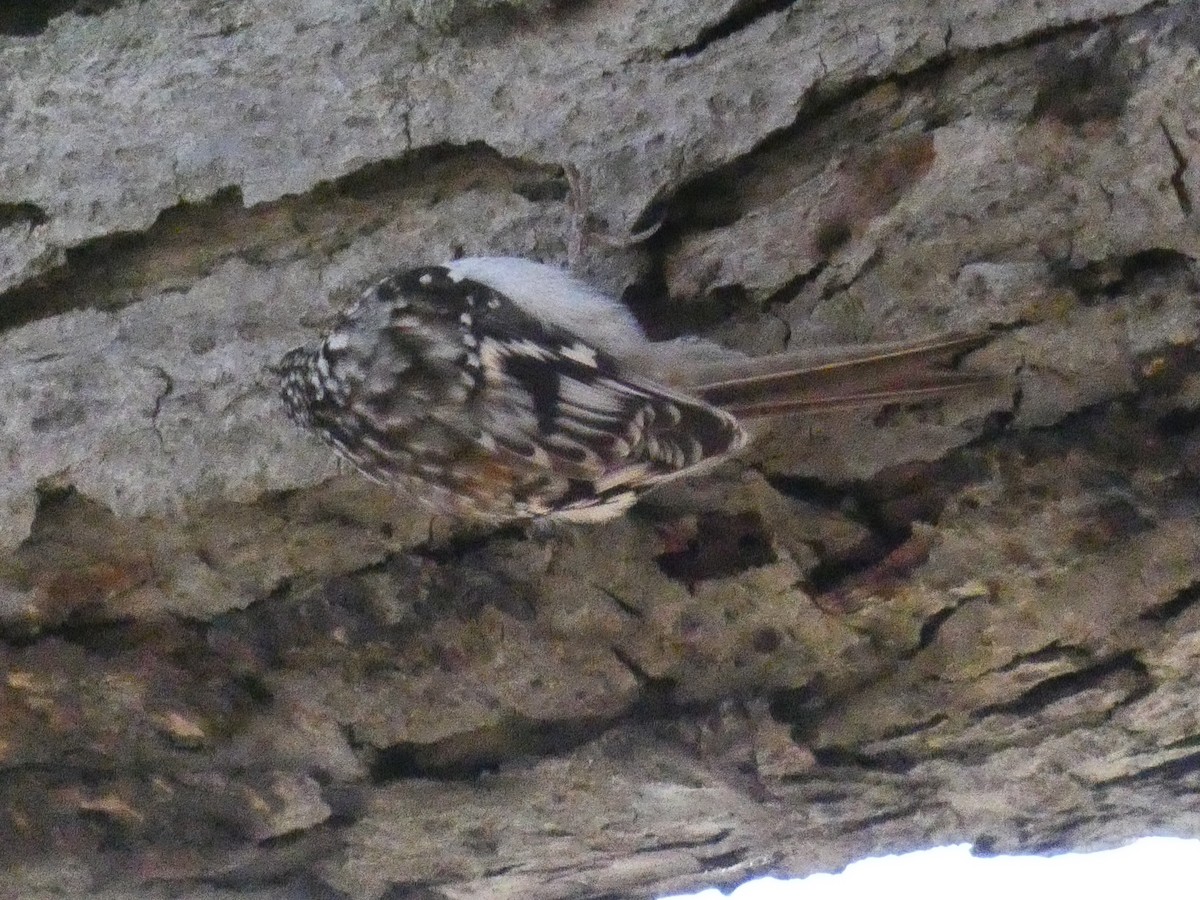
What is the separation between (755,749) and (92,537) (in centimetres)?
109

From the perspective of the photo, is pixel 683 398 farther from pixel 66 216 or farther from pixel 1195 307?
pixel 66 216

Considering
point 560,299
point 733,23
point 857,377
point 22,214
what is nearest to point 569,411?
point 560,299

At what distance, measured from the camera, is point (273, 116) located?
6.72ft

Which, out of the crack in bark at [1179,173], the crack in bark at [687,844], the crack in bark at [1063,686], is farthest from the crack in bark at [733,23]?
the crack in bark at [687,844]

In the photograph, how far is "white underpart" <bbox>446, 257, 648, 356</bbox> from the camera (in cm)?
180

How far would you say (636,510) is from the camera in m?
1.82

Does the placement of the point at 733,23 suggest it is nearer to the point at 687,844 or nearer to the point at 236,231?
the point at 236,231

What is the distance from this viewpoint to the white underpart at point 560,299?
180 centimetres

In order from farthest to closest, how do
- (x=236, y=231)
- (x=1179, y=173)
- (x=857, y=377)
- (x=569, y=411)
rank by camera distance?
1. (x=236, y=231)
2. (x=569, y=411)
3. (x=857, y=377)
4. (x=1179, y=173)

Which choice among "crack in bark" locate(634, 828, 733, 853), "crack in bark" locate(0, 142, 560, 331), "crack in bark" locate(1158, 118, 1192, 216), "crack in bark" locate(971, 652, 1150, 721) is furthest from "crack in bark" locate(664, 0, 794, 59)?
"crack in bark" locate(634, 828, 733, 853)

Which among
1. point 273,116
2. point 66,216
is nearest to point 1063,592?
point 273,116

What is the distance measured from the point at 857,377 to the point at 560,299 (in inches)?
18.6

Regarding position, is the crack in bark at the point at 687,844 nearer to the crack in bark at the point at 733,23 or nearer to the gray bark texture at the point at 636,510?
the gray bark texture at the point at 636,510

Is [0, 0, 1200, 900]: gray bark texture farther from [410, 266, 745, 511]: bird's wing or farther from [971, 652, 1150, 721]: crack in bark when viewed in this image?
[410, 266, 745, 511]: bird's wing
